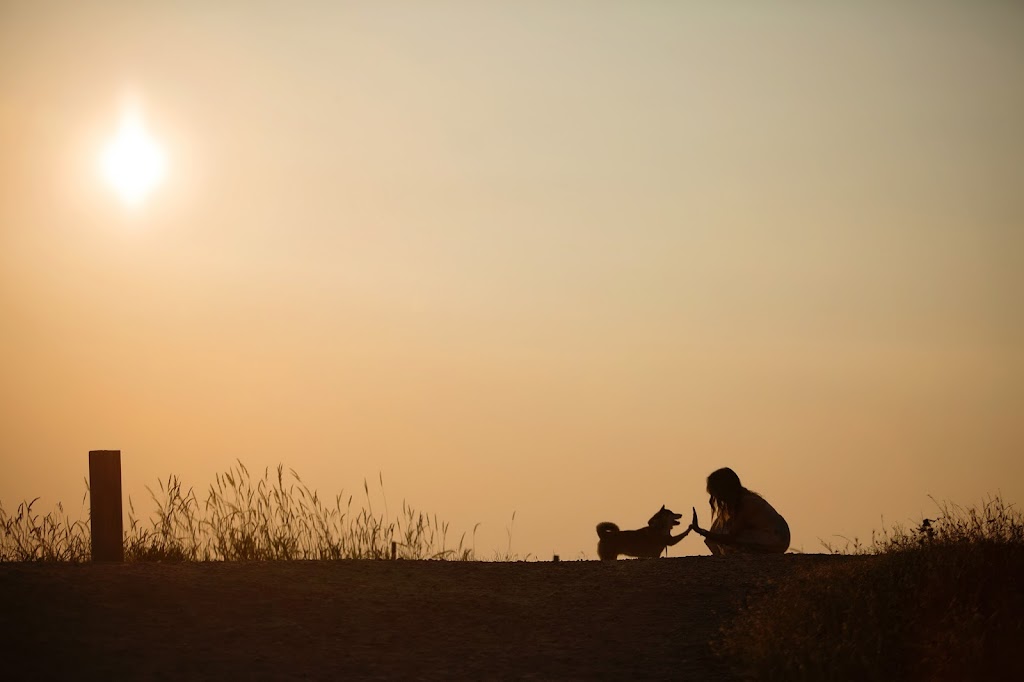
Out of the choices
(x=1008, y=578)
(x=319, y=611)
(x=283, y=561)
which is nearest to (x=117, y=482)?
(x=283, y=561)

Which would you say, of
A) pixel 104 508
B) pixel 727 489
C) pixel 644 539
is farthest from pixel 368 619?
pixel 644 539

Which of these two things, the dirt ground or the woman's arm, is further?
the woman's arm

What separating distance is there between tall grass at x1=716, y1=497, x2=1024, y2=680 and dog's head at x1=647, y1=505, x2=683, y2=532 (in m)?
4.05

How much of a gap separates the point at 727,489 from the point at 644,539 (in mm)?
2077

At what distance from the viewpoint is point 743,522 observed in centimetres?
1155

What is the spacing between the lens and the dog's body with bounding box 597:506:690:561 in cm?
1323

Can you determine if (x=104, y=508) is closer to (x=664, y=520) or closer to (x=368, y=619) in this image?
(x=368, y=619)

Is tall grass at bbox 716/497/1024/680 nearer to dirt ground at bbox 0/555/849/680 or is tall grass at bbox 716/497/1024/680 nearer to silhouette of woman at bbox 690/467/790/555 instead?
dirt ground at bbox 0/555/849/680

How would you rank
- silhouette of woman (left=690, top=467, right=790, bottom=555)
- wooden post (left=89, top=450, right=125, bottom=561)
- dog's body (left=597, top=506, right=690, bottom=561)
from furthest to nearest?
dog's body (left=597, top=506, right=690, bottom=561) < silhouette of woman (left=690, top=467, right=790, bottom=555) < wooden post (left=89, top=450, right=125, bottom=561)

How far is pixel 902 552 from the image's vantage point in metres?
9.59

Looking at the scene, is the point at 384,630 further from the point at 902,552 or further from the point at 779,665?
the point at 902,552

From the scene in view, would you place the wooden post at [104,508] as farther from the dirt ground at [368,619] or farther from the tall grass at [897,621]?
the tall grass at [897,621]

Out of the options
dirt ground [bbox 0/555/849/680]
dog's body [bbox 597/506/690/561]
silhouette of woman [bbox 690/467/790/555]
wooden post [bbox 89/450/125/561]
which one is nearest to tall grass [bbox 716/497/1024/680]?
dirt ground [bbox 0/555/849/680]

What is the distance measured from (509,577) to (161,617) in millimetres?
3154
